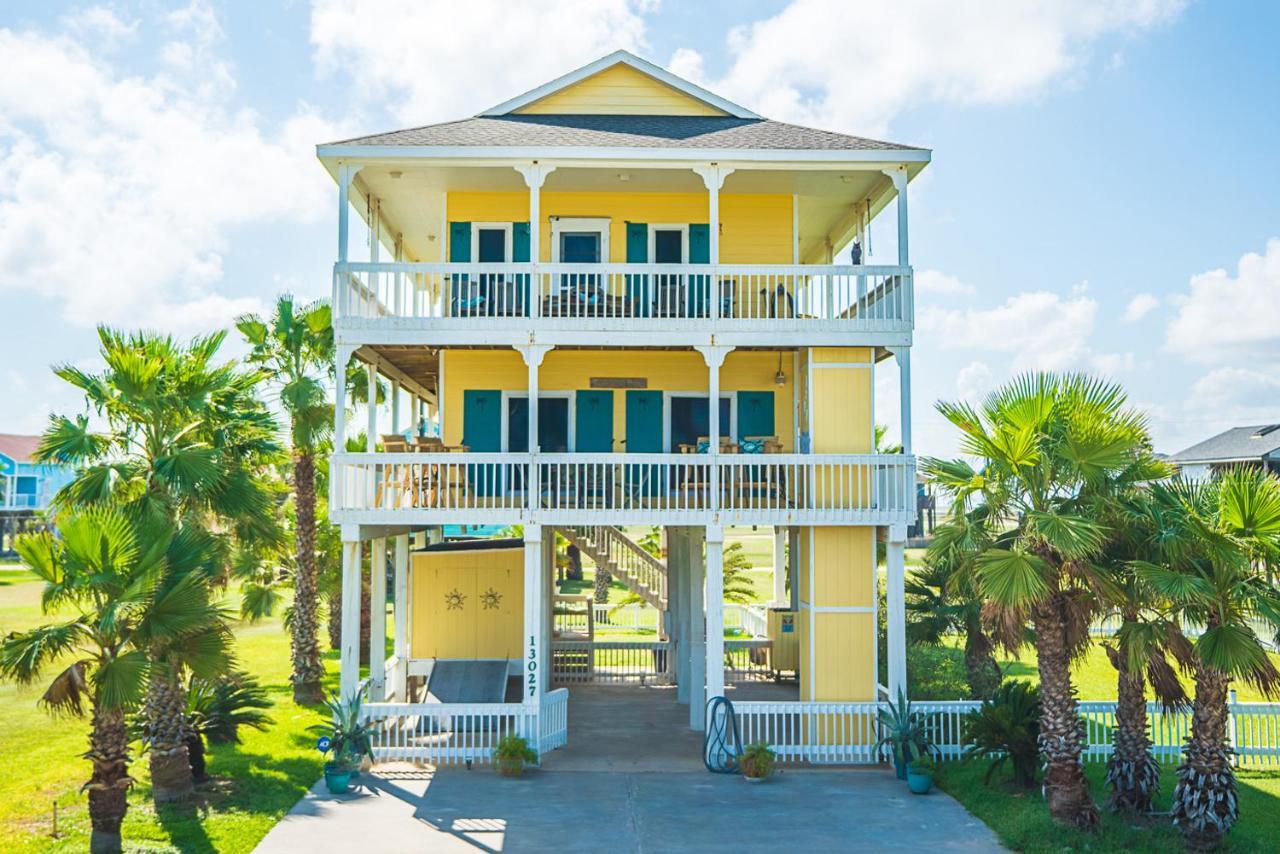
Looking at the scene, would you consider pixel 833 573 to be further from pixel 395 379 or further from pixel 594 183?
pixel 395 379

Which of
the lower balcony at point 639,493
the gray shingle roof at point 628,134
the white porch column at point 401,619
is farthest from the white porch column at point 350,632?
the gray shingle roof at point 628,134

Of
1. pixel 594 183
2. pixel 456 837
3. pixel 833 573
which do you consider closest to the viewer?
pixel 456 837

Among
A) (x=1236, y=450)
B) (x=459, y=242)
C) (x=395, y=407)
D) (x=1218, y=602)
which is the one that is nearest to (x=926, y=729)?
(x=1218, y=602)

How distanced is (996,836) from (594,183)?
1224cm

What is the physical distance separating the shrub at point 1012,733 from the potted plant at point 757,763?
2.80m

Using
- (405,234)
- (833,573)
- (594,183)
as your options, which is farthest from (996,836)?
(405,234)

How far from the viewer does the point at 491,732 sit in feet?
51.6

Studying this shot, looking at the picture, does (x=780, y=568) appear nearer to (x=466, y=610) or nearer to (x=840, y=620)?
(x=466, y=610)

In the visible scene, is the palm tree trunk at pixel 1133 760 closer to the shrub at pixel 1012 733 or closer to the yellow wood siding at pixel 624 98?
the shrub at pixel 1012 733

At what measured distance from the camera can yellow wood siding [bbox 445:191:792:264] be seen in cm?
1920

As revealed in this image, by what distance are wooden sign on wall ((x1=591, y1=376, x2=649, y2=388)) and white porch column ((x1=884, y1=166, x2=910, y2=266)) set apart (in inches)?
203

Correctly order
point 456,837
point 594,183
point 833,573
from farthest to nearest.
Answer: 1. point 594,183
2. point 833,573
3. point 456,837

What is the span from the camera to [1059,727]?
40.5 feet

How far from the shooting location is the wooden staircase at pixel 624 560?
22.4m
